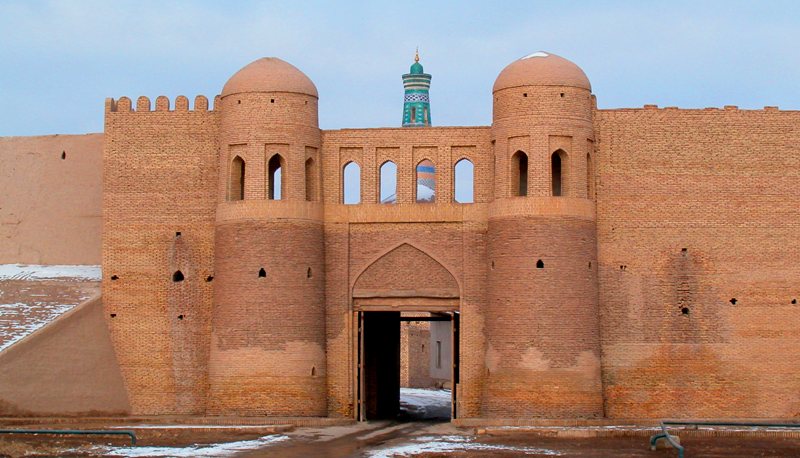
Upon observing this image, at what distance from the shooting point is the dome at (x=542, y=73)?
27.5m

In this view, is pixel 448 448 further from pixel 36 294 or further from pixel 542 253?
pixel 36 294

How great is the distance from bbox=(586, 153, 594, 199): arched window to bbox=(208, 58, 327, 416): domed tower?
511 centimetres

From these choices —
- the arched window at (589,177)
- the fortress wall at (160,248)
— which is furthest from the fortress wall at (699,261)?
the fortress wall at (160,248)

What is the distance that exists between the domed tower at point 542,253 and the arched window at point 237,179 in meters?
4.86

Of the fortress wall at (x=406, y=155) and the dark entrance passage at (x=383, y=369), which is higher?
the fortress wall at (x=406, y=155)

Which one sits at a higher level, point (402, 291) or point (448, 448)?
point (402, 291)

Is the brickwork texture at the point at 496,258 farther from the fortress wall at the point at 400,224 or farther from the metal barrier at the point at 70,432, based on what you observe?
the metal barrier at the point at 70,432

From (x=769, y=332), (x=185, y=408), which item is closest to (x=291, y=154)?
(x=185, y=408)

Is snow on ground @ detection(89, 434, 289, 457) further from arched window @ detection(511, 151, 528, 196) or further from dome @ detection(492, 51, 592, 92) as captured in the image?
dome @ detection(492, 51, 592, 92)

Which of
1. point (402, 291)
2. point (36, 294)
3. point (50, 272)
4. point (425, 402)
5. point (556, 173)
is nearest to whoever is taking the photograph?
point (402, 291)

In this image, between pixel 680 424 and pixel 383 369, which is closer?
pixel 680 424

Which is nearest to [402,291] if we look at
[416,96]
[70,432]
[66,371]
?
[66,371]

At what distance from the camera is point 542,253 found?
27094 millimetres

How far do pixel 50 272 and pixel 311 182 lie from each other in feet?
20.4
